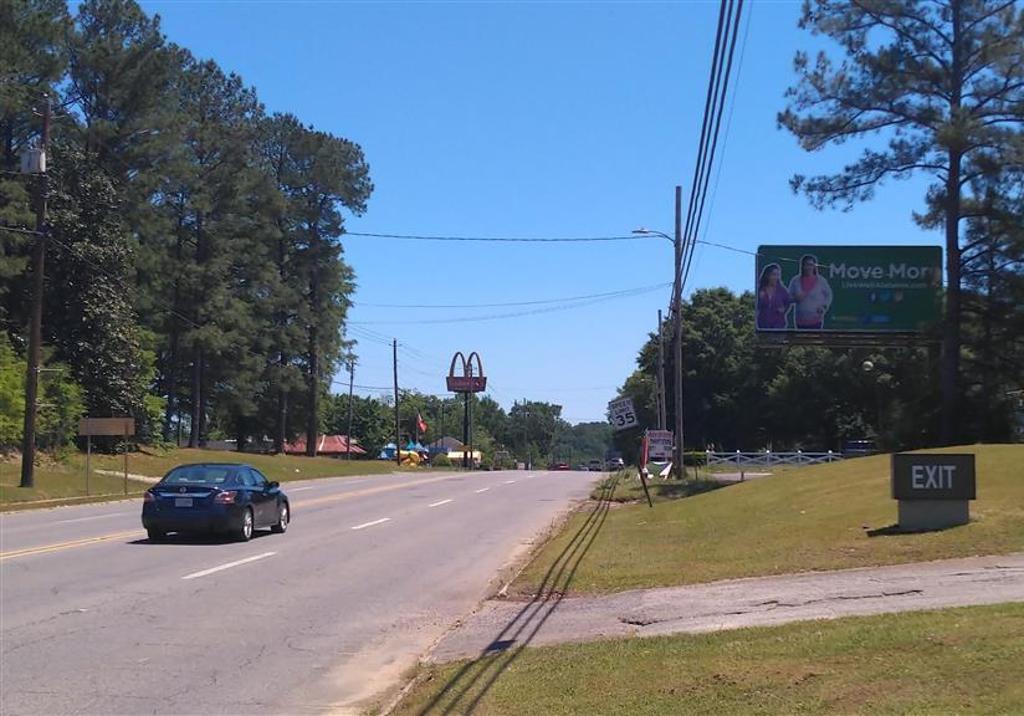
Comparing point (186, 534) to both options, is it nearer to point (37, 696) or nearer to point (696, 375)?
point (37, 696)

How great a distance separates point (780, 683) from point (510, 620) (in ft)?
14.7

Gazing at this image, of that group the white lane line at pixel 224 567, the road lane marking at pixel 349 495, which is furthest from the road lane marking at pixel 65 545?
the road lane marking at pixel 349 495

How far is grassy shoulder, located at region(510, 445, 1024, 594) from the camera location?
1235cm

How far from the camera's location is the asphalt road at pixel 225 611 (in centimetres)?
766

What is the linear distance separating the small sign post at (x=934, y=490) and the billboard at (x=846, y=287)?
29.1 m

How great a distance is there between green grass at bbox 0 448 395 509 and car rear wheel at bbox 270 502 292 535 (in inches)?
399

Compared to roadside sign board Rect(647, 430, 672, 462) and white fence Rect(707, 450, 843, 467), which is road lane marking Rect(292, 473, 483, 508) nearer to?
roadside sign board Rect(647, 430, 672, 462)

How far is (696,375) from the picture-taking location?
276 feet

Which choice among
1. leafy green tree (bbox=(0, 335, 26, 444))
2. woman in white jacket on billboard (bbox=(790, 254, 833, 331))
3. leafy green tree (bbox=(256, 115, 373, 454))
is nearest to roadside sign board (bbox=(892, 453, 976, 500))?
woman in white jacket on billboard (bbox=(790, 254, 833, 331))

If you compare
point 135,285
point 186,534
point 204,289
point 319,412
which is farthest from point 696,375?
point 186,534

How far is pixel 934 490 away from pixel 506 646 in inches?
295

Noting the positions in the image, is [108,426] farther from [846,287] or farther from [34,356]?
[846,287]

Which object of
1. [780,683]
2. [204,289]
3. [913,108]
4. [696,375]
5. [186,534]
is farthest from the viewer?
[696,375]

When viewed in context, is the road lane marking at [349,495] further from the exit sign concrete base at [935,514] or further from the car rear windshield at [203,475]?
the exit sign concrete base at [935,514]
